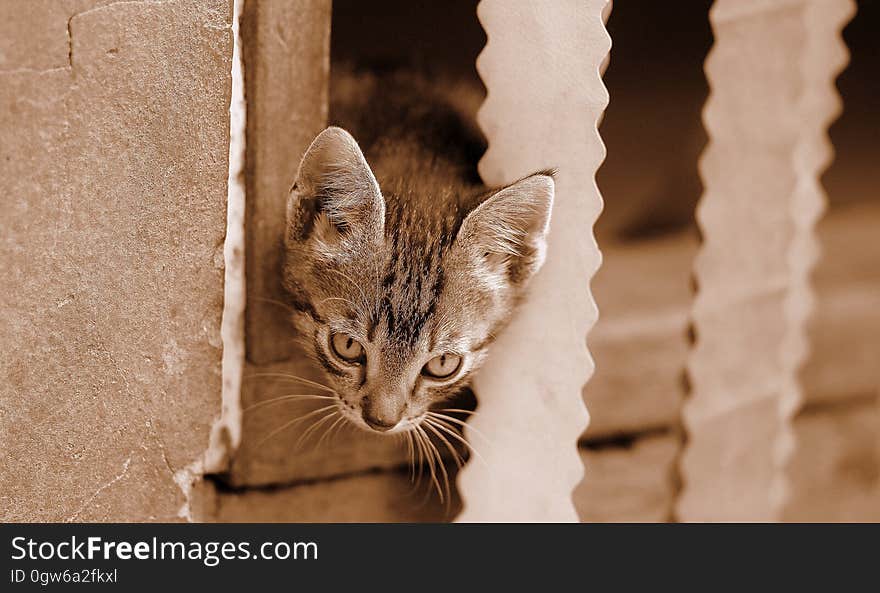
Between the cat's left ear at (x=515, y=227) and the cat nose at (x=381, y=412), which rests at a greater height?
the cat's left ear at (x=515, y=227)

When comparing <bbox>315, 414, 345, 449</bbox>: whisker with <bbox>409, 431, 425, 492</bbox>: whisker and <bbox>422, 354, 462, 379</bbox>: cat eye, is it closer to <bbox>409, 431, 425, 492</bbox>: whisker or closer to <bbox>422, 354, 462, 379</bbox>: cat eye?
<bbox>409, 431, 425, 492</bbox>: whisker

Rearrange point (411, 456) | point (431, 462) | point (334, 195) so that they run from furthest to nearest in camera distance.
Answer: point (411, 456)
point (431, 462)
point (334, 195)

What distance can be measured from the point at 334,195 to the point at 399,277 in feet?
0.65

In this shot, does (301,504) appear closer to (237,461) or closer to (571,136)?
(237,461)

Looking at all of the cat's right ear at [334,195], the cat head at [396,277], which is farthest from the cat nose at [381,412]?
the cat's right ear at [334,195]

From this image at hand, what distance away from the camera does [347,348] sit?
5.43 feet

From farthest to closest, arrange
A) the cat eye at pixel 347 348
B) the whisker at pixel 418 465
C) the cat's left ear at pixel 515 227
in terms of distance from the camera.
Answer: the whisker at pixel 418 465 < the cat eye at pixel 347 348 < the cat's left ear at pixel 515 227

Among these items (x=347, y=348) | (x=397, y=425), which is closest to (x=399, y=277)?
(x=347, y=348)

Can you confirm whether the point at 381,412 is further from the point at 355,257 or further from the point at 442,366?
the point at 355,257

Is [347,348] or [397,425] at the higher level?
[347,348]

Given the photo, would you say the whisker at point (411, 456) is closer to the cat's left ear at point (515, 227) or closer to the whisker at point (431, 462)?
the whisker at point (431, 462)

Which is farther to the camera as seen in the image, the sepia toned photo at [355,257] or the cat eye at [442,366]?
the cat eye at [442,366]

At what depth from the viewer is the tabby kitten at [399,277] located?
1.60m

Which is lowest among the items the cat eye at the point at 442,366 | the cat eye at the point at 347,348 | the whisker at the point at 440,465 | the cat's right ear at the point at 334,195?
the whisker at the point at 440,465
